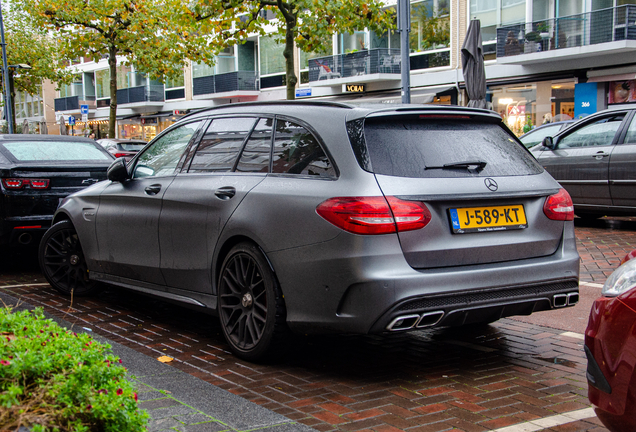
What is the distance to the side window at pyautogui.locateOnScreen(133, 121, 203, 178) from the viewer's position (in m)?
5.54

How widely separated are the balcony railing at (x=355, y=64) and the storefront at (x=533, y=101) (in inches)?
223

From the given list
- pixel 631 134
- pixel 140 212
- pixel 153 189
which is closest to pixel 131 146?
pixel 631 134

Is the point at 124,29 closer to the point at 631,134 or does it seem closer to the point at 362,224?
the point at 631,134

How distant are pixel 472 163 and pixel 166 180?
7.60 feet

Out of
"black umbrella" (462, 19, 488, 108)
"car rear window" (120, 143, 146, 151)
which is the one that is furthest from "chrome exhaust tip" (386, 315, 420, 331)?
"car rear window" (120, 143, 146, 151)

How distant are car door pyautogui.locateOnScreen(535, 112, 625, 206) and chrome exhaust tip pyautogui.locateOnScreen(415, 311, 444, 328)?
759 centimetres

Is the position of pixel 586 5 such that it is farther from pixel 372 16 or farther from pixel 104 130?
pixel 104 130

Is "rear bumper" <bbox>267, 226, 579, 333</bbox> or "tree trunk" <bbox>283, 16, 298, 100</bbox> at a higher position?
"tree trunk" <bbox>283, 16, 298, 100</bbox>

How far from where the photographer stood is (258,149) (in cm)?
480

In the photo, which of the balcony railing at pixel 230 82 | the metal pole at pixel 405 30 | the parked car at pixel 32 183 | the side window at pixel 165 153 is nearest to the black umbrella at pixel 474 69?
the metal pole at pixel 405 30

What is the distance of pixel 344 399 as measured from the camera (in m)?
3.89

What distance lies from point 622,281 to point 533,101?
26470 mm

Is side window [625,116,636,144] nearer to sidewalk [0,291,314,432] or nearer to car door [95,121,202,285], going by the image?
car door [95,121,202,285]

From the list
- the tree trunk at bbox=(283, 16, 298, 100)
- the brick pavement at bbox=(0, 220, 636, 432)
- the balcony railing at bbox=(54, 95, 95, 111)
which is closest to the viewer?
the brick pavement at bbox=(0, 220, 636, 432)
